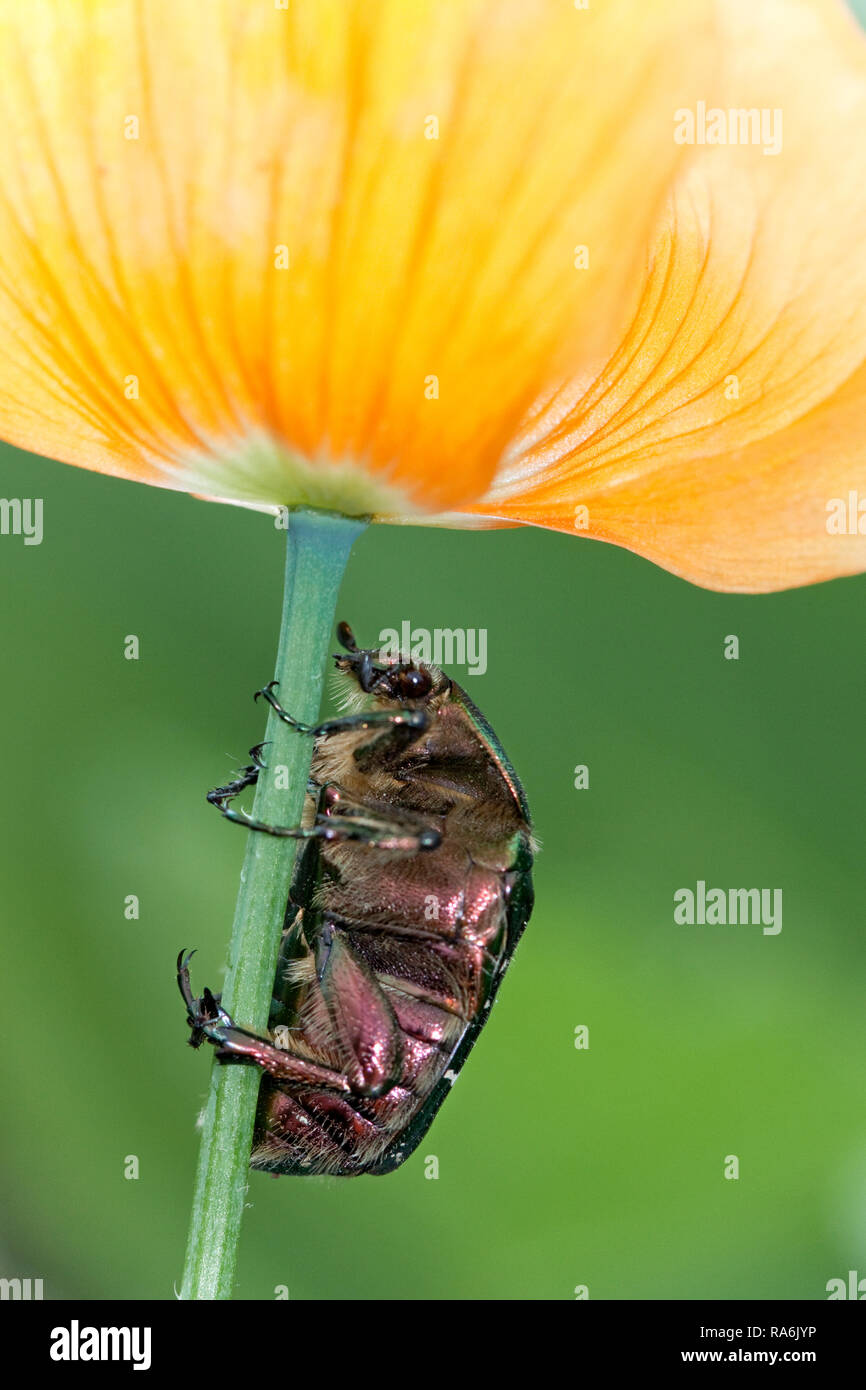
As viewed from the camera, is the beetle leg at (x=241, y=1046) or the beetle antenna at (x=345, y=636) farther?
the beetle antenna at (x=345, y=636)

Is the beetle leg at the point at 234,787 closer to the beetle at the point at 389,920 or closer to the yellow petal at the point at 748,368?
the beetle at the point at 389,920

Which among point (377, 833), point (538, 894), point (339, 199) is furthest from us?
point (538, 894)

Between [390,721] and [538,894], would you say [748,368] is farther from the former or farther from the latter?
[538,894]

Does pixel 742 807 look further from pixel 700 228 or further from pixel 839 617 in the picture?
pixel 700 228

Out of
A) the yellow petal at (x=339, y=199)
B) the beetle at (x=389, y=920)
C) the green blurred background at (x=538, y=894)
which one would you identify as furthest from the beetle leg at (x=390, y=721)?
the green blurred background at (x=538, y=894)

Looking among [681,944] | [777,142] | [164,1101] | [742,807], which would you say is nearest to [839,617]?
[742,807]

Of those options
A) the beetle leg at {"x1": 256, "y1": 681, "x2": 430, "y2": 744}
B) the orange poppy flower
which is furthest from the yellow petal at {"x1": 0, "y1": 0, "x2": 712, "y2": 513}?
the beetle leg at {"x1": 256, "y1": 681, "x2": 430, "y2": 744}

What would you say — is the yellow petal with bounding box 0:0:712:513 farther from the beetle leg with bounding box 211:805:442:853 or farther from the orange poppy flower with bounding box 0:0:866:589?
the beetle leg with bounding box 211:805:442:853

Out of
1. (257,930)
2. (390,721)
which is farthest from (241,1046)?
(390,721)
